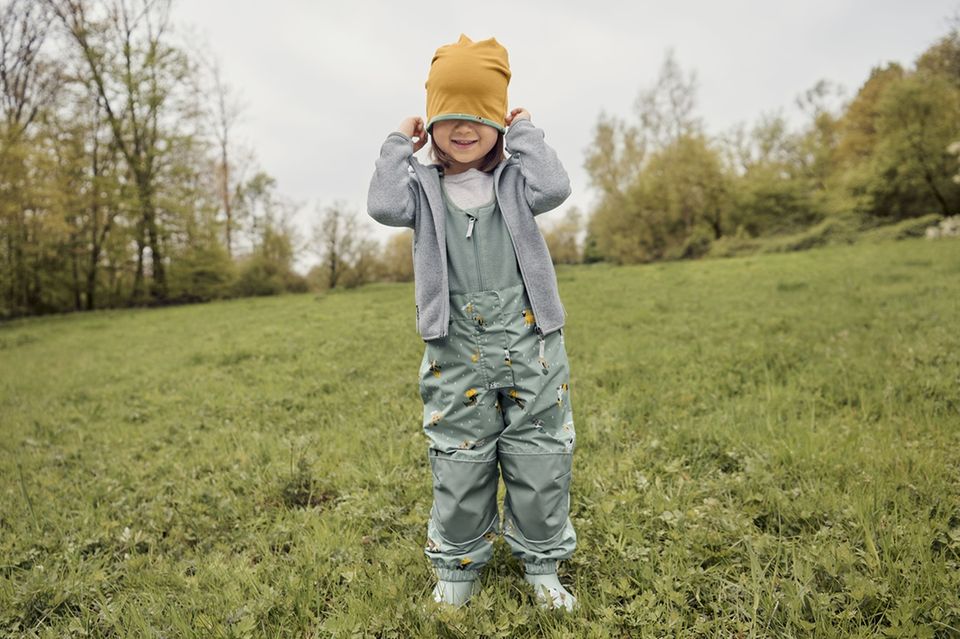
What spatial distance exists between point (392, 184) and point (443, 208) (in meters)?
0.21

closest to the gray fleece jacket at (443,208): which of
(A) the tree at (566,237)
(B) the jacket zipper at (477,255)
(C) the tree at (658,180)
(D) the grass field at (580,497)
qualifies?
(B) the jacket zipper at (477,255)

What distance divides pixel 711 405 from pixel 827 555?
2.05 metres

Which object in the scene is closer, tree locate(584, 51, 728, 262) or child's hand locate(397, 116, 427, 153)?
child's hand locate(397, 116, 427, 153)

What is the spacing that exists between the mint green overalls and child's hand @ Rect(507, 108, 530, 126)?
0.35m

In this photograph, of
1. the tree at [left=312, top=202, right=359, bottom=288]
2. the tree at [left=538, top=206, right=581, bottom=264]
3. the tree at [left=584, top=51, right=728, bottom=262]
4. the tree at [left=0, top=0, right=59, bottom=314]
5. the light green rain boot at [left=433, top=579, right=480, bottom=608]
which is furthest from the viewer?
the tree at [left=538, top=206, right=581, bottom=264]

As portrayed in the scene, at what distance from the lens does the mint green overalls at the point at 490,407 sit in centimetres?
207

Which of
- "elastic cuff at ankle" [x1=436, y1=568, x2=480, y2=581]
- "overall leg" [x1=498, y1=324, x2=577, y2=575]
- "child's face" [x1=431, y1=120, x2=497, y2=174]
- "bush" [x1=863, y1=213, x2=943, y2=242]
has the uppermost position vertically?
"bush" [x1=863, y1=213, x2=943, y2=242]

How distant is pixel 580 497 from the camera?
9.41ft

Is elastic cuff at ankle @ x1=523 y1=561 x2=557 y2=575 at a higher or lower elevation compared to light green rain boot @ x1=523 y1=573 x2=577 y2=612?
higher

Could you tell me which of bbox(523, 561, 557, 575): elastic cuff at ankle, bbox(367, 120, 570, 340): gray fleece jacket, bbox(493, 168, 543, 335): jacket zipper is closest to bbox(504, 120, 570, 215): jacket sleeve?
bbox(367, 120, 570, 340): gray fleece jacket

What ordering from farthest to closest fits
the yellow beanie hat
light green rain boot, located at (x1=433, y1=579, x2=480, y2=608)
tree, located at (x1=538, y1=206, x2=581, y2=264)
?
tree, located at (x1=538, y1=206, x2=581, y2=264) < light green rain boot, located at (x1=433, y1=579, x2=480, y2=608) < the yellow beanie hat

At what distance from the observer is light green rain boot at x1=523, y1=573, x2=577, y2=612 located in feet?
6.69

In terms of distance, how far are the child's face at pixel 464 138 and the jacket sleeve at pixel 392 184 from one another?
13cm

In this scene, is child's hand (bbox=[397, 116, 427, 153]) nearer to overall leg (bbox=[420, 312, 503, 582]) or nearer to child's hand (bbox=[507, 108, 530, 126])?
child's hand (bbox=[507, 108, 530, 126])
